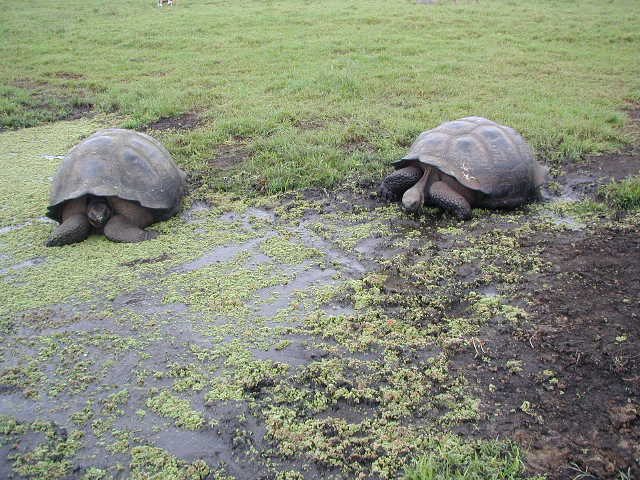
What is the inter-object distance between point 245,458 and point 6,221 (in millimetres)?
3683

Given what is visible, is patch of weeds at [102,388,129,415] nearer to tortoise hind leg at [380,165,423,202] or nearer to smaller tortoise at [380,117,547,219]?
smaller tortoise at [380,117,547,219]

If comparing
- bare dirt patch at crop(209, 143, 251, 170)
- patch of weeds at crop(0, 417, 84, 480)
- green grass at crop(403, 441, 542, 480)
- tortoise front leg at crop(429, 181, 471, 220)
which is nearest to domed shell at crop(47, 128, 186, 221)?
bare dirt patch at crop(209, 143, 251, 170)

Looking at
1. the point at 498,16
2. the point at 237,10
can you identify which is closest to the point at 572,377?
the point at 498,16

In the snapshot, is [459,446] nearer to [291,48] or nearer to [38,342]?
[38,342]

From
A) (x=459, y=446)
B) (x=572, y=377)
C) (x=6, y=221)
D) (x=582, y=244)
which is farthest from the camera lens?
(x=6, y=221)

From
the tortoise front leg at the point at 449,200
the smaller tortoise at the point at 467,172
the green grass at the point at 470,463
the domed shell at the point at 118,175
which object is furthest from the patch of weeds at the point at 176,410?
the tortoise front leg at the point at 449,200

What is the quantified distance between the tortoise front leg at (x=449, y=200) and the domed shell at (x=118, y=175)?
7.55ft

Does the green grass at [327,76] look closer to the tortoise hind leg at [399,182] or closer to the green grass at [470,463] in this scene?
the tortoise hind leg at [399,182]

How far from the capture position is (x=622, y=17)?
12773 millimetres

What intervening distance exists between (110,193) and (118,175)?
7.7 inches

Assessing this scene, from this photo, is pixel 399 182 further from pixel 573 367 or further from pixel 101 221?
pixel 101 221

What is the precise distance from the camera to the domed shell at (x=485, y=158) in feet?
15.2

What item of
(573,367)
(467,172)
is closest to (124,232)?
(467,172)

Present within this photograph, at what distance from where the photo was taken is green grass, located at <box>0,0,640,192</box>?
615cm
